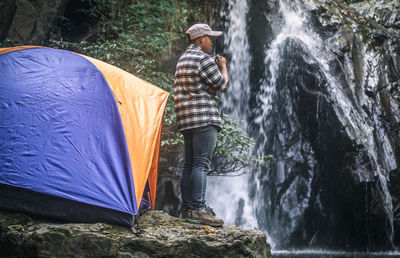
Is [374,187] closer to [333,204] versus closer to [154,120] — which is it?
[333,204]

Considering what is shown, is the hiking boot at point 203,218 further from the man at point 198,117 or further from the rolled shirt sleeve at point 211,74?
the rolled shirt sleeve at point 211,74

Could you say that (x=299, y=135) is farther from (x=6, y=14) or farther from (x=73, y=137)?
(x=6, y=14)

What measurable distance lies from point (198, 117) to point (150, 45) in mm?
4194

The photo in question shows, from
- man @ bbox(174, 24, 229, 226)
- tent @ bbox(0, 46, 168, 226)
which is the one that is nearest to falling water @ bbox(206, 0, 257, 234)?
tent @ bbox(0, 46, 168, 226)

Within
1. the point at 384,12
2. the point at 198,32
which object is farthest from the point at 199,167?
the point at 384,12

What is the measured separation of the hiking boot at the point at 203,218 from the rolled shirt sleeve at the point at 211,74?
1143 millimetres

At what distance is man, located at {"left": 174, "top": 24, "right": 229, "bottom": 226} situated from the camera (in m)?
3.49

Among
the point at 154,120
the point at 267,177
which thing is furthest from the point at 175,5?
the point at 154,120

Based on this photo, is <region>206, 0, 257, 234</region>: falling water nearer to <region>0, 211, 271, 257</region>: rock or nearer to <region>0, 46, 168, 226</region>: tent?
<region>0, 46, 168, 226</region>: tent

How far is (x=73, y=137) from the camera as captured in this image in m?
3.33

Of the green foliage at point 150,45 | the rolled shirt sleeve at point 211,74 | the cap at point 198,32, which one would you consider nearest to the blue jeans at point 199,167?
the rolled shirt sleeve at point 211,74

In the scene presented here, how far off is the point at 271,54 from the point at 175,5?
260 centimetres

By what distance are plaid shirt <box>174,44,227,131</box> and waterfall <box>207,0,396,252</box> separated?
194 inches

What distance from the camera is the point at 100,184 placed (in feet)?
10.5
